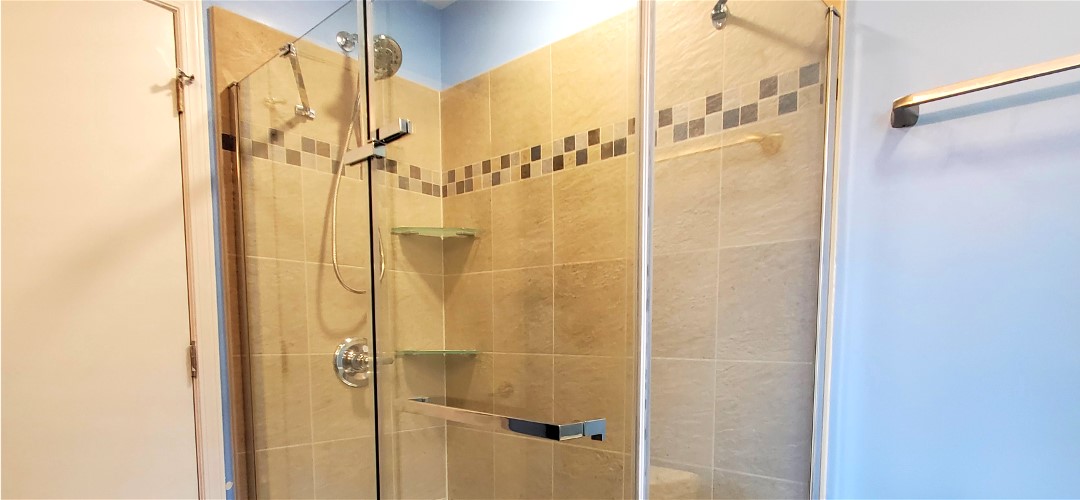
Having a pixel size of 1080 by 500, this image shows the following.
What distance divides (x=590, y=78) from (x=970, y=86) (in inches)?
33.5

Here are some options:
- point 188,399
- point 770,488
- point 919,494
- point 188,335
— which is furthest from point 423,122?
point 919,494

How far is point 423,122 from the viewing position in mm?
1501

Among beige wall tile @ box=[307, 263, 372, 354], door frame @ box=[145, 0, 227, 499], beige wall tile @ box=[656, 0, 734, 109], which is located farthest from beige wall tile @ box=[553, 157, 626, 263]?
door frame @ box=[145, 0, 227, 499]

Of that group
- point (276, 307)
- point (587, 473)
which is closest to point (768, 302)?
point (587, 473)

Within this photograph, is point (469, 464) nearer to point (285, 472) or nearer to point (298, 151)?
point (285, 472)

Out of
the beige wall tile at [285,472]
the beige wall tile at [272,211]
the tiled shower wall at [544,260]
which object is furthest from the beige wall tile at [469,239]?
the beige wall tile at [285,472]

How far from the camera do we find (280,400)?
4.31 ft

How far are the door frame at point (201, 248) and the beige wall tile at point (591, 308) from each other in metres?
0.91

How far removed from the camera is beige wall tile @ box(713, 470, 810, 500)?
116 cm

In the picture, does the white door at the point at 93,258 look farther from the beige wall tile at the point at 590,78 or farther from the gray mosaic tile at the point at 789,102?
the gray mosaic tile at the point at 789,102

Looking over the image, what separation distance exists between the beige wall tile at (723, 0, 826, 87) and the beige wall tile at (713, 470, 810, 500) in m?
1.02

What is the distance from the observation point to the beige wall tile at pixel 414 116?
129cm

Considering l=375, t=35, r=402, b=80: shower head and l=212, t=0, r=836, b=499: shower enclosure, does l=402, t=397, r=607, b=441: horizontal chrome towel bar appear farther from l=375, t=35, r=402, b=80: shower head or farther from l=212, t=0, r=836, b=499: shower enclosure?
Answer: l=375, t=35, r=402, b=80: shower head

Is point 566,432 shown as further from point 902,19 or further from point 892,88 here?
point 902,19
